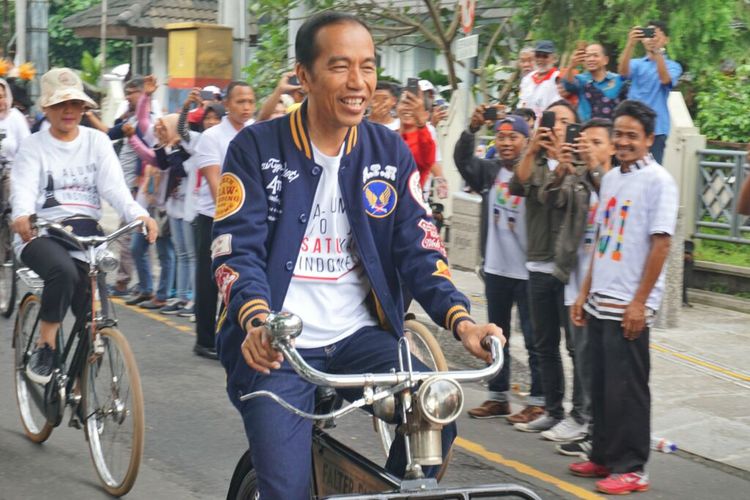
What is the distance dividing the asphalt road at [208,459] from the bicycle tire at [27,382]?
0.09 meters

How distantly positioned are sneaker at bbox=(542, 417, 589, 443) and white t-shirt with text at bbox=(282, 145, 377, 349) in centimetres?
354

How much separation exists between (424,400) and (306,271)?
982 millimetres

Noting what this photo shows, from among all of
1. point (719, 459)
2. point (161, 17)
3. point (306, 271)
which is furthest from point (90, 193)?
point (161, 17)

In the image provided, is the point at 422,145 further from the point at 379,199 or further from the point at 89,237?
the point at 379,199

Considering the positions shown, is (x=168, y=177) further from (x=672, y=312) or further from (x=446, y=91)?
(x=446, y=91)

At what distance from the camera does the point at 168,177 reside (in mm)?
11297

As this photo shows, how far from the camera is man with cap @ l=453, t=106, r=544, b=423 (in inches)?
297

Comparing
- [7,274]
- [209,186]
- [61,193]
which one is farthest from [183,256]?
[61,193]

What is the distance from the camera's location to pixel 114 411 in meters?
6.09

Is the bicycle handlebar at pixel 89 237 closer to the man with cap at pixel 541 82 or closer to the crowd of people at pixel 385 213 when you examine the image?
the crowd of people at pixel 385 213

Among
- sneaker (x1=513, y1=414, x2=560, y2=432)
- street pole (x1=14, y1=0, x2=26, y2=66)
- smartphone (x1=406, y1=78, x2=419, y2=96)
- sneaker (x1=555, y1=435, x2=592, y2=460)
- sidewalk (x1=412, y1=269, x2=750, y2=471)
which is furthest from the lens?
street pole (x1=14, y1=0, x2=26, y2=66)

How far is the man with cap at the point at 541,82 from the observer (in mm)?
12312

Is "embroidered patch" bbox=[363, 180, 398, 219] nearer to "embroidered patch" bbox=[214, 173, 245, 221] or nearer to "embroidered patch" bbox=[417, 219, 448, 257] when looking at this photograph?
"embroidered patch" bbox=[417, 219, 448, 257]

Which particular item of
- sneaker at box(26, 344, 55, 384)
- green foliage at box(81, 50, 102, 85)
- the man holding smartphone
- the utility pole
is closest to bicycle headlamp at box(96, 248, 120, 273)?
sneaker at box(26, 344, 55, 384)
